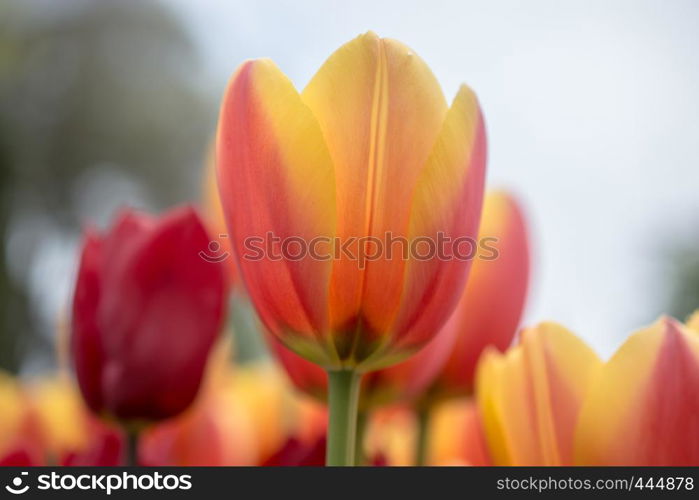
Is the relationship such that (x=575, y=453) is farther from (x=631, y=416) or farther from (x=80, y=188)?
(x=80, y=188)

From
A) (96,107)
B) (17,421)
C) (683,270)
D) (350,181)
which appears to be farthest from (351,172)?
(96,107)

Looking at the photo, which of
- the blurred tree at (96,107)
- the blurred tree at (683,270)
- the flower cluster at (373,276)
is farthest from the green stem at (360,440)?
the blurred tree at (96,107)

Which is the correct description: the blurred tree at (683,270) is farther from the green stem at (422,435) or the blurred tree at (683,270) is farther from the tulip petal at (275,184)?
the tulip petal at (275,184)

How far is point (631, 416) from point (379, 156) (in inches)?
3.4

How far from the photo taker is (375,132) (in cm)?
21

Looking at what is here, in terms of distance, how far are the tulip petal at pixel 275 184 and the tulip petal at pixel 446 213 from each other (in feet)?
0.06

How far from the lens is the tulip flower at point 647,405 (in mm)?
214

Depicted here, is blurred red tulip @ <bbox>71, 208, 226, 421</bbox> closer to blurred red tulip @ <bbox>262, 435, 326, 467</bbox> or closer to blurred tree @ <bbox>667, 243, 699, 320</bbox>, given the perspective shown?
blurred red tulip @ <bbox>262, 435, 326, 467</bbox>

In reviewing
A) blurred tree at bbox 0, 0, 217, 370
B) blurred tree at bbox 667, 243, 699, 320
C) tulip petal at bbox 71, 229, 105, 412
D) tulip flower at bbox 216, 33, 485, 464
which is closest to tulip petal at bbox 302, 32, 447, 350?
tulip flower at bbox 216, 33, 485, 464

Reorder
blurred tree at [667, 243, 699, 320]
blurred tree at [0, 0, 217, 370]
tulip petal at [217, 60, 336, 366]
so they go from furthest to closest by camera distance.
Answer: blurred tree at [0, 0, 217, 370] < blurred tree at [667, 243, 699, 320] < tulip petal at [217, 60, 336, 366]

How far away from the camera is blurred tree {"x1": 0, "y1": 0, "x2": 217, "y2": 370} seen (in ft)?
11.4

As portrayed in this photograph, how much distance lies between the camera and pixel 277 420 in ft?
1.28

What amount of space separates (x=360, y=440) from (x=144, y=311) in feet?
0.26

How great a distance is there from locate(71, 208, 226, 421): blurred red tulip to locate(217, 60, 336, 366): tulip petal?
7cm
